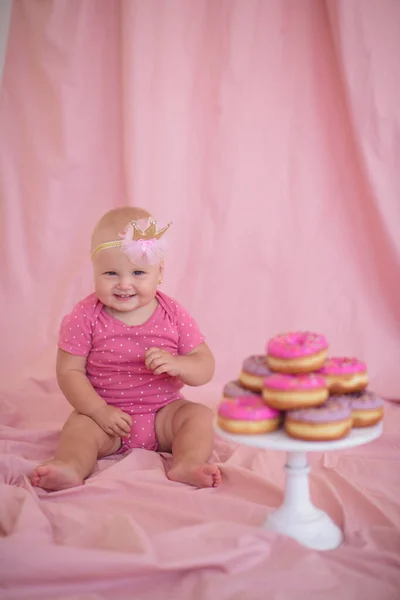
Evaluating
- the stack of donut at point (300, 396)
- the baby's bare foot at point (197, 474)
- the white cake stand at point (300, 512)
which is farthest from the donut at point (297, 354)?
the baby's bare foot at point (197, 474)

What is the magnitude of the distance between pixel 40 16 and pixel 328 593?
2.08 metres

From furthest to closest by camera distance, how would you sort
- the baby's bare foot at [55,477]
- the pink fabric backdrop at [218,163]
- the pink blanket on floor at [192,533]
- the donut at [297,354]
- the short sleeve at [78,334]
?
1. the pink fabric backdrop at [218,163]
2. the short sleeve at [78,334]
3. the baby's bare foot at [55,477]
4. the donut at [297,354]
5. the pink blanket on floor at [192,533]

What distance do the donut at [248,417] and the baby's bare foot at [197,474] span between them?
304mm

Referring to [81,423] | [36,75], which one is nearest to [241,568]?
[81,423]

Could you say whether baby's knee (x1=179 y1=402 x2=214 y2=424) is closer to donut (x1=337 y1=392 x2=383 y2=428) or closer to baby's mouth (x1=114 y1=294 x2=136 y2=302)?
baby's mouth (x1=114 y1=294 x2=136 y2=302)

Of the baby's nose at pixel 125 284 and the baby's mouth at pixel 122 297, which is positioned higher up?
the baby's nose at pixel 125 284

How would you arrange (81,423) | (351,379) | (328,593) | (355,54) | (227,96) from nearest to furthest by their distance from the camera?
1. (328,593)
2. (351,379)
3. (81,423)
4. (355,54)
5. (227,96)

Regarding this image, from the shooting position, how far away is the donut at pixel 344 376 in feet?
4.55

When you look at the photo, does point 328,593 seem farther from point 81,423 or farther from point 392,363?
point 392,363

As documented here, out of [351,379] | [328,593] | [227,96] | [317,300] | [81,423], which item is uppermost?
[227,96]

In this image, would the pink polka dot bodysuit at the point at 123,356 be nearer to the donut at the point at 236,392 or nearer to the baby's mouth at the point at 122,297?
the baby's mouth at the point at 122,297

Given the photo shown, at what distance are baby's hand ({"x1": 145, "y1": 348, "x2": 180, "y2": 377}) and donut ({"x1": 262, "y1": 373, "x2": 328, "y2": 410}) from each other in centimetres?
45

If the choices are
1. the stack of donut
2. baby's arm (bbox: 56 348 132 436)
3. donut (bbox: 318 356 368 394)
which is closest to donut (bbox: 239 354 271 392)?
the stack of donut

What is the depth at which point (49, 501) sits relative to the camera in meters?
1.56
